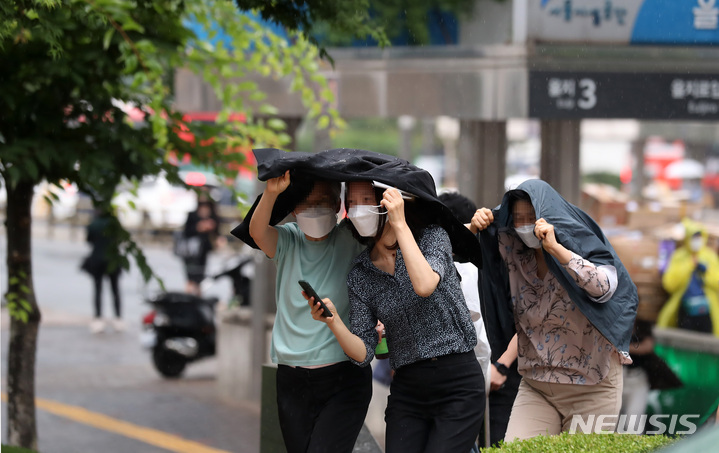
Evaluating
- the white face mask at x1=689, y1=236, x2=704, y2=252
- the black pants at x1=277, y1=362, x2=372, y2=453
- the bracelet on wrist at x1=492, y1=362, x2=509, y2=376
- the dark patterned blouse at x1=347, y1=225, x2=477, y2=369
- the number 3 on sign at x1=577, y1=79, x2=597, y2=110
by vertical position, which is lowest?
the white face mask at x1=689, y1=236, x2=704, y2=252

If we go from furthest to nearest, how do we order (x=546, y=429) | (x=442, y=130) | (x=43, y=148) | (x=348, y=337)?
(x=442, y=130), (x=43, y=148), (x=546, y=429), (x=348, y=337)

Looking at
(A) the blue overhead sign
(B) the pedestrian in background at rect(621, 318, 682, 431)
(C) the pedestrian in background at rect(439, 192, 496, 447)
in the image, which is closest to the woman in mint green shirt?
(C) the pedestrian in background at rect(439, 192, 496, 447)

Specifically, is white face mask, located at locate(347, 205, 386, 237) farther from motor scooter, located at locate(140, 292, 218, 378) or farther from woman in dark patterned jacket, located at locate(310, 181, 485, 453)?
motor scooter, located at locate(140, 292, 218, 378)

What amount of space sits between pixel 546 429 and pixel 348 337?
1172mm

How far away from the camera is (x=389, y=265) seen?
3.69m

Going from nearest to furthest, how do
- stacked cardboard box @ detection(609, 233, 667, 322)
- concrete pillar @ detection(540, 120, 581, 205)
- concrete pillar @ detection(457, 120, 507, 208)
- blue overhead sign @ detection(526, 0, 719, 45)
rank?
1. blue overhead sign @ detection(526, 0, 719, 45)
2. concrete pillar @ detection(540, 120, 581, 205)
3. concrete pillar @ detection(457, 120, 507, 208)
4. stacked cardboard box @ detection(609, 233, 667, 322)

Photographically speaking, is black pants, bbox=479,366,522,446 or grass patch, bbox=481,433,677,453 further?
black pants, bbox=479,366,522,446

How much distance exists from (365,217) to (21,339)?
133 inches

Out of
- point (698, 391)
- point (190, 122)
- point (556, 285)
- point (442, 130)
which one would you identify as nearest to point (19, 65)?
point (190, 122)

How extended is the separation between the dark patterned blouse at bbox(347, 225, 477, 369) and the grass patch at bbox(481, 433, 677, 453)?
42 cm

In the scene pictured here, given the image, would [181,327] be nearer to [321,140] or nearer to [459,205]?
[321,140]

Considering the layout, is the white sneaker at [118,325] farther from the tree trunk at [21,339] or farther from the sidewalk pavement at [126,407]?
the tree trunk at [21,339]

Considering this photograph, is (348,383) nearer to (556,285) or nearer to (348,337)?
(348,337)

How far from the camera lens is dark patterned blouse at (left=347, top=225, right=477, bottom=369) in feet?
11.9
